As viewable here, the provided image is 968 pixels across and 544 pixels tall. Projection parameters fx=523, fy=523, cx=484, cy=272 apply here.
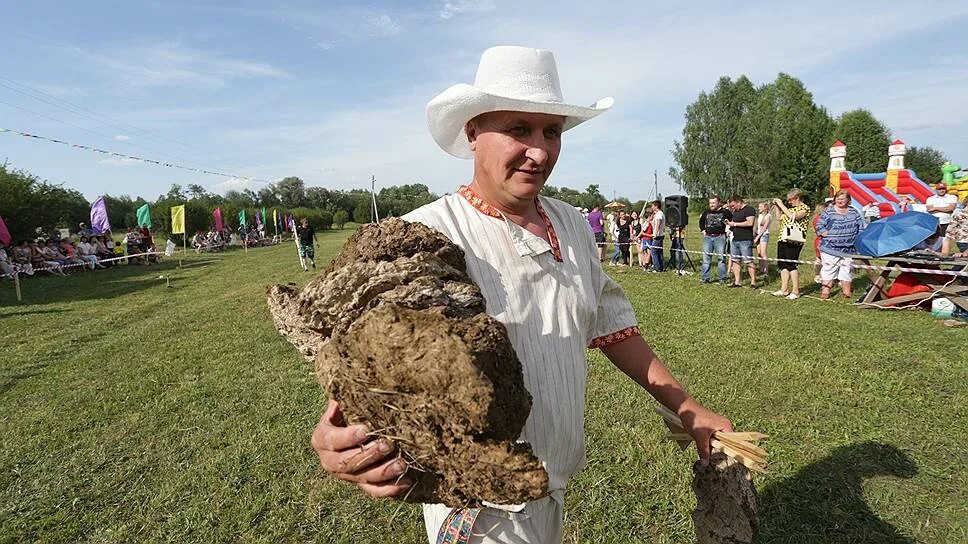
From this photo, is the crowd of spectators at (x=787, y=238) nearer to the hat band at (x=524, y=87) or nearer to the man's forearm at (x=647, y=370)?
the man's forearm at (x=647, y=370)

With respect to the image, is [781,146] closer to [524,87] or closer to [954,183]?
[954,183]

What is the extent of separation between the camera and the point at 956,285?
7738 mm

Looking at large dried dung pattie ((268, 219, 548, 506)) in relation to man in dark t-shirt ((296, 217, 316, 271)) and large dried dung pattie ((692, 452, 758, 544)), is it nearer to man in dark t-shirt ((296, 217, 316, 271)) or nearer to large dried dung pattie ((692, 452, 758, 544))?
large dried dung pattie ((692, 452, 758, 544))

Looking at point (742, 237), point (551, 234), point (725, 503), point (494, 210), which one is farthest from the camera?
point (742, 237)

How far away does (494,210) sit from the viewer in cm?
167

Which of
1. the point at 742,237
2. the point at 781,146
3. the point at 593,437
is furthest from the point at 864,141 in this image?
the point at 593,437

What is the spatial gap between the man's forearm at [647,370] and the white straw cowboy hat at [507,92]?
885 mm

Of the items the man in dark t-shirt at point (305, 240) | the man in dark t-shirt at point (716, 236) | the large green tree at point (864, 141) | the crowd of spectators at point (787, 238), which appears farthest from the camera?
the large green tree at point (864, 141)

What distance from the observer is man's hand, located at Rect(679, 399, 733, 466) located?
6.24 ft

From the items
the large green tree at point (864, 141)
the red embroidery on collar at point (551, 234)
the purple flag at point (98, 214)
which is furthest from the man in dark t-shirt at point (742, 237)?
the large green tree at point (864, 141)

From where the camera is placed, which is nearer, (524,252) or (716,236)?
(524,252)

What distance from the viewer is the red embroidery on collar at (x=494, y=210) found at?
167cm

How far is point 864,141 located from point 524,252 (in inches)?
2780

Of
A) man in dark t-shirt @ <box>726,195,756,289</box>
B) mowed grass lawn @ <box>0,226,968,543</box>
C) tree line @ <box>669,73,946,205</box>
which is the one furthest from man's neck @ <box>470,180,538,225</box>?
tree line @ <box>669,73,946,205</box>
